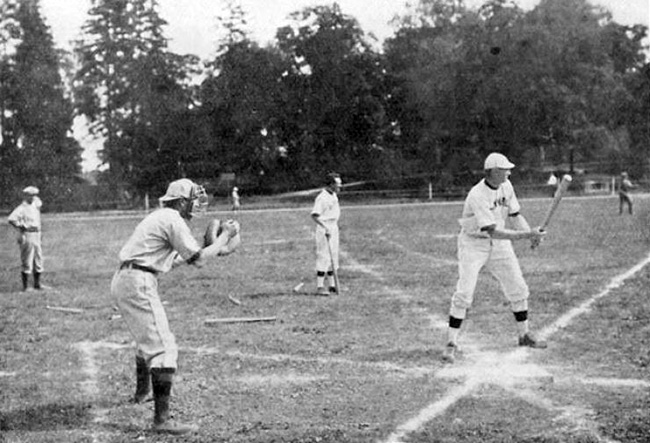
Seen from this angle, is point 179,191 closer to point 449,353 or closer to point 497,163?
point 449,353

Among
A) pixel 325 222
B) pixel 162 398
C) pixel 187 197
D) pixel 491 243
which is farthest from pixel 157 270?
pixel 325 222

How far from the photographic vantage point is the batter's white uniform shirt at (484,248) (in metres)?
9.99

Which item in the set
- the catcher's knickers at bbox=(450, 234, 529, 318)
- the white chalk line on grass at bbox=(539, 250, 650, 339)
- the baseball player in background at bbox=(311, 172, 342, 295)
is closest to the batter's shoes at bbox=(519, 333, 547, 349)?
the catcher's knickers at bbox=(450, 234, 529, 318)

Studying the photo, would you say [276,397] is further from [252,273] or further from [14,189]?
[14,189]

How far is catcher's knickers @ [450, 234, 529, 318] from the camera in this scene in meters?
10.1

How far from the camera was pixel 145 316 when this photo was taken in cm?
765

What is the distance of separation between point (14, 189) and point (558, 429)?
56.7m

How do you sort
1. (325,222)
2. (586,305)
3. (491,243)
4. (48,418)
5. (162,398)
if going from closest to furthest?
1. (162,398)
2. (48,418)
3. (491,243)
4. (586,305)
5. (325,222)

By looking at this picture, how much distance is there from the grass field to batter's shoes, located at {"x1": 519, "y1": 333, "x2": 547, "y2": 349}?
6.8 inches

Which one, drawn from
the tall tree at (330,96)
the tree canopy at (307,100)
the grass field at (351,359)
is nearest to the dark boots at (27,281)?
the grass field at (351,359)

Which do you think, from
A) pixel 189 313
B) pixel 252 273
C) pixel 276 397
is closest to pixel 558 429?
pixel 276 397

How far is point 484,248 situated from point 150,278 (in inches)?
168

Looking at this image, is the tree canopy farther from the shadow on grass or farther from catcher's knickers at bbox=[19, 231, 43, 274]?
the shadow on grass

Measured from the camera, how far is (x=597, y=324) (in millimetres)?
11578
